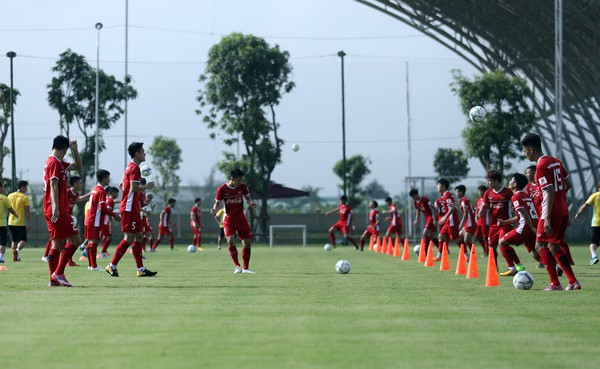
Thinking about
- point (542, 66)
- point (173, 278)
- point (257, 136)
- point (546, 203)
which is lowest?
point (173, 278)

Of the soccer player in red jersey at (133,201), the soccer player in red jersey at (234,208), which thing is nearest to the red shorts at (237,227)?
the soccer player in red jersey at (234,208)

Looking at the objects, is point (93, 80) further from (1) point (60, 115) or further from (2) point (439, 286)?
(2) point (439, 286)

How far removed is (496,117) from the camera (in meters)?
49.7

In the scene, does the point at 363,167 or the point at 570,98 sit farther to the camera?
the point at 363,167

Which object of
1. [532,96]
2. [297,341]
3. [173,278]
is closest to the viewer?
[297,341]

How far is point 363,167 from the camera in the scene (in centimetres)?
8875

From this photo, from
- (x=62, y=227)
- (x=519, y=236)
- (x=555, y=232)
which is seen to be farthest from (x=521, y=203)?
(x=62, y=227)

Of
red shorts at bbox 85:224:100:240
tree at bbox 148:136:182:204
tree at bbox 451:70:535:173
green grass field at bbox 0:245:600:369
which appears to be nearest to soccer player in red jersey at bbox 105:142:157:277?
green grass field at bbox 0:245:600:369

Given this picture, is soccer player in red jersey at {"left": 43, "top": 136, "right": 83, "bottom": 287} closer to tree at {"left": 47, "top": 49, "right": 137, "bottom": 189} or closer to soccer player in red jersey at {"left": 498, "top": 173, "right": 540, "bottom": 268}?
soccer player in red jersey at {"left": 498, "top": 173, "right": 540, "bottom": 268}

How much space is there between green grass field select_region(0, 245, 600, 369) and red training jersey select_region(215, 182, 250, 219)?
2.94 metres

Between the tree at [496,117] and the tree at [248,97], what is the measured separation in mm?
9749

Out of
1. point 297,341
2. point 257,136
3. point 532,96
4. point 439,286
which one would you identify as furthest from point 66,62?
point 297,341

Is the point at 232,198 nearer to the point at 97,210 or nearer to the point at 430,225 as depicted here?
the point at 97,210

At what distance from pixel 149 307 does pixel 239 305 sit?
3.45ft
